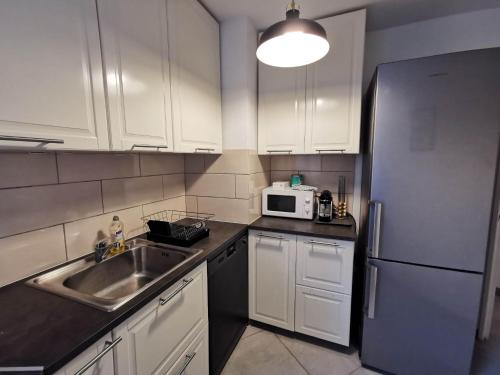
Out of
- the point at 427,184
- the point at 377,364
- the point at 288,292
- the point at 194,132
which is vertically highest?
the point at 194,132

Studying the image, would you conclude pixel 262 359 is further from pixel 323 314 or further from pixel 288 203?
pixel 288 203

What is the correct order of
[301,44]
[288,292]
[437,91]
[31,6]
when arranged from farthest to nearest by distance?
[288,292]
[437,91]
[301,44]
[31,6]

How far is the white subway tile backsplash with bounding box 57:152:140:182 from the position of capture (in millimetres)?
1158

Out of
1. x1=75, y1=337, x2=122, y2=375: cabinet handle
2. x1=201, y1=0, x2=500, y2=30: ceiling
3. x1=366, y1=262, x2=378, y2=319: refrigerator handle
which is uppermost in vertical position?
x1=201, y1=0, x2=500, y2=30: ceiling

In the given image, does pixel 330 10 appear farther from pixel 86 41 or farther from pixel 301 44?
pixel 86 41

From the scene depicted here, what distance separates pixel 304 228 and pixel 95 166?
1.39 metres

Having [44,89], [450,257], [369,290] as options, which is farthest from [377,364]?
[44,89]

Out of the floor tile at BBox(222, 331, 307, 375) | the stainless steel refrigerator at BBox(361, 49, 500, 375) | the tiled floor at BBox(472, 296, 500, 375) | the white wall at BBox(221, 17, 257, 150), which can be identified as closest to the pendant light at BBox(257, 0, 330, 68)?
the stainless steel refrigerator at BBox(361, 49, 500, 375)

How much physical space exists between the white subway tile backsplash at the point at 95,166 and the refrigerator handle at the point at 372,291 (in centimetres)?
163

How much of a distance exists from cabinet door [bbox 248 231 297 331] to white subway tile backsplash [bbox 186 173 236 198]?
15.3 inches

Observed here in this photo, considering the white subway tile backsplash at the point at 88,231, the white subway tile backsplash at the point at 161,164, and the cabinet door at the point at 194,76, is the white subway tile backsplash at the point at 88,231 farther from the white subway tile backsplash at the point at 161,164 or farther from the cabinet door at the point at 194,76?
the cabinet door at the point at 194,76

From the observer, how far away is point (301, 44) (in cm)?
112

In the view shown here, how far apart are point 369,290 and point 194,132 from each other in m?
1.51

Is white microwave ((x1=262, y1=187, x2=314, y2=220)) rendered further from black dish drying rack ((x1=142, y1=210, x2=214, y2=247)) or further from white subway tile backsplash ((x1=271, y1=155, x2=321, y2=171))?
black dish drying rack ((x1=142, y1=210, x2=214, y2=247))
